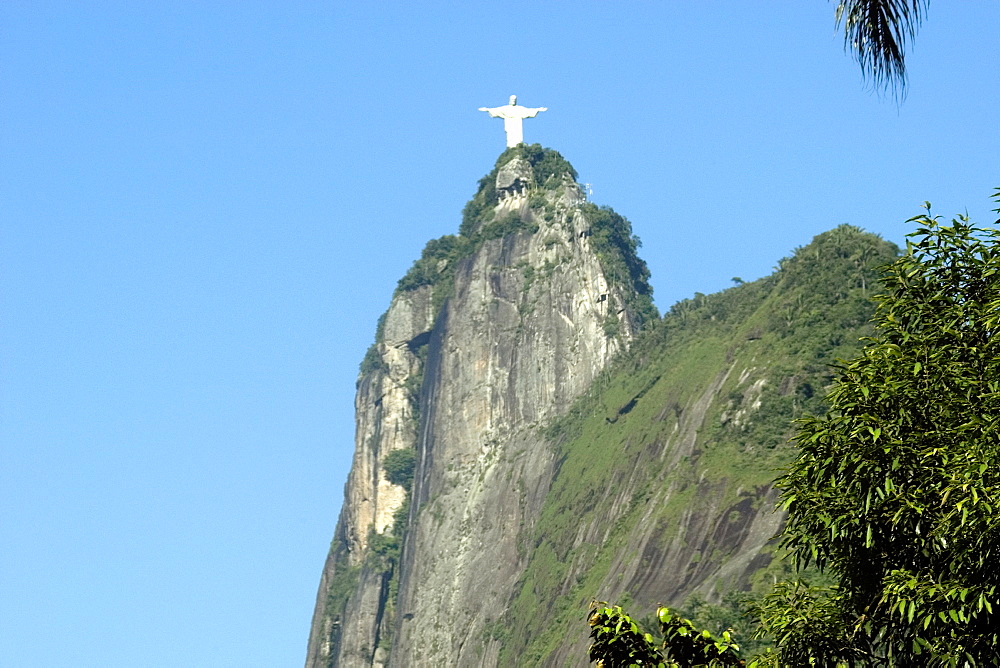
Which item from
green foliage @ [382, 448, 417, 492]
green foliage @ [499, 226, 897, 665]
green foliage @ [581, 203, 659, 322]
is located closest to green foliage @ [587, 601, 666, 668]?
green foliage @ [499, 226, 897, 665]

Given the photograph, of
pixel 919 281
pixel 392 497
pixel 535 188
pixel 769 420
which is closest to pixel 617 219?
pixel 535 188

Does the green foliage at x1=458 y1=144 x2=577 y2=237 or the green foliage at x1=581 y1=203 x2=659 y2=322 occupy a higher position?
the green foliage at x1=458 y1=144 x2=577 y2=237

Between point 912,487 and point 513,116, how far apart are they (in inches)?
4940

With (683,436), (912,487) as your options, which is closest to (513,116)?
(683,436)

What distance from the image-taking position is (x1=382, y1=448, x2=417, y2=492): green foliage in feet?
469

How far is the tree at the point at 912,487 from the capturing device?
17.6 m

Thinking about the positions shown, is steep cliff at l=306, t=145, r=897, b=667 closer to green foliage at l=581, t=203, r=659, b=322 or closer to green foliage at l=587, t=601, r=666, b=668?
green foliage at l=581, t=203, r=659, b=322

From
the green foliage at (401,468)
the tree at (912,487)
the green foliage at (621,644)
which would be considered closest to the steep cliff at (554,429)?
the green foliage at (401,468)

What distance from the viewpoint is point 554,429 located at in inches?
4855

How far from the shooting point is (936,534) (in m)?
18.1

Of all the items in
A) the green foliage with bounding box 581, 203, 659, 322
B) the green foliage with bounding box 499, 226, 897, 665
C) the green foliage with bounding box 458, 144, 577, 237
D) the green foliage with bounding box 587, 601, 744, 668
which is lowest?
the green foliage with bounding box 587, 601, 744, 668

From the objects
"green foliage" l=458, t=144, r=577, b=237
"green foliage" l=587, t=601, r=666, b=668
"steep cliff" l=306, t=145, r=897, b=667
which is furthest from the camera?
"green foliage" l=458, t=144, r=577, b=237

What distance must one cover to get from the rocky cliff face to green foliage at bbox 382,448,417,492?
93cm

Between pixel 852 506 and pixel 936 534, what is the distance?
1.19 m
